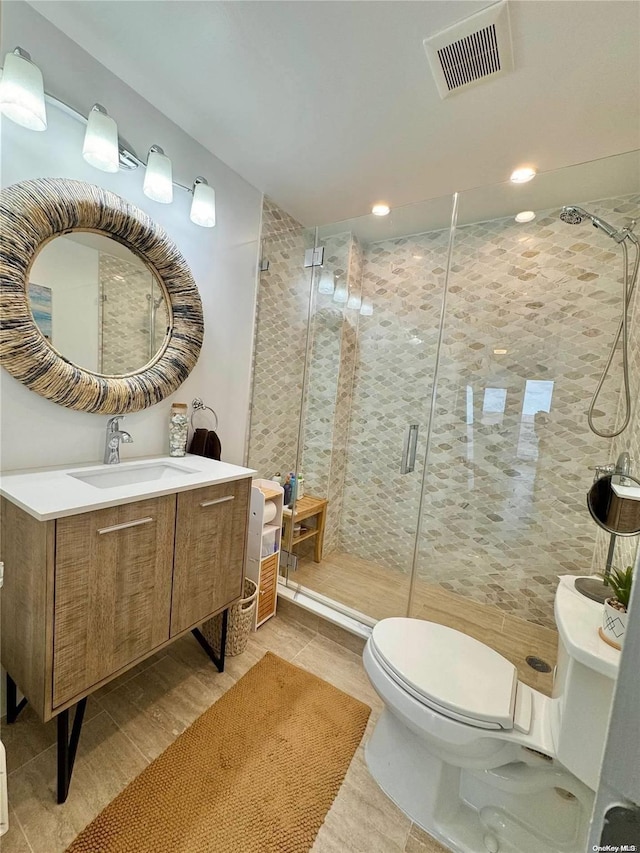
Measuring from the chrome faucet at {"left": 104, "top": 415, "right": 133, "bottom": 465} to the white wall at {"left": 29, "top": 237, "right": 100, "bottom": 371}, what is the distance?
0.78 feet

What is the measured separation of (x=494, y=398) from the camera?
2.17 m

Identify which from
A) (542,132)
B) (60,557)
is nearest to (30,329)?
(60,557)

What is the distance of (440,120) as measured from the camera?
146 cm

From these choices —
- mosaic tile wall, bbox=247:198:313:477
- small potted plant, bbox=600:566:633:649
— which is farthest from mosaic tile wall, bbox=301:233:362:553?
small potted plant, bbox=600:566:633:649

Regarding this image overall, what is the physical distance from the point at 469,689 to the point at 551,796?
1.42 feet

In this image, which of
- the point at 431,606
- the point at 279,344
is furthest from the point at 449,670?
the point at 279,344

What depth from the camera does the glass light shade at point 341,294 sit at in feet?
8.11

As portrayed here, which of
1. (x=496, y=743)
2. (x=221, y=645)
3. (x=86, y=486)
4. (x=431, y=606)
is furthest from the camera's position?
(x=431, y=606)

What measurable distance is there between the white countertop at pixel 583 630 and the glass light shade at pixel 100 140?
2.14 meters

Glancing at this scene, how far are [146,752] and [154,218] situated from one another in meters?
2.14

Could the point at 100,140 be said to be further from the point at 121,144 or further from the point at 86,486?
the point at 86,486

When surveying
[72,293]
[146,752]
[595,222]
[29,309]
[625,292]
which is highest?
[595,222]

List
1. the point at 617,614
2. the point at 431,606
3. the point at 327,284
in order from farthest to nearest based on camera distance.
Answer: the point at 327,284 < the point at 431,606 < the point at 617,614

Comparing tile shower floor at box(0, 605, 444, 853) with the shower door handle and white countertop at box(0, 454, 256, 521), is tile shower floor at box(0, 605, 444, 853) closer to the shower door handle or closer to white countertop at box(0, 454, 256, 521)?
white countertop at box(0, 454, 256, 521)
